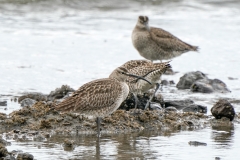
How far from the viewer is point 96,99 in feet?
31.2

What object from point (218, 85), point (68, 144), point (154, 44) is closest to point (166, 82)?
point (218, 85)

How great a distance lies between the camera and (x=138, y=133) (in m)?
9.78

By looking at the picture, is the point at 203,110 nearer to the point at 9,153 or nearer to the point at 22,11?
the point at 9,153

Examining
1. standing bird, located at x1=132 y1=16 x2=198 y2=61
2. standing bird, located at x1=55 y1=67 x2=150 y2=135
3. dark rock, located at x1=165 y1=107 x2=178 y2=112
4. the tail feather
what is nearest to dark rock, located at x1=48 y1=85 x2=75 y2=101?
dark rock, located at x1=165 y1=107 x2=178 y2=112

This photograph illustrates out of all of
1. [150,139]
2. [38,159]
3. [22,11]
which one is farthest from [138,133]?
[22,11]

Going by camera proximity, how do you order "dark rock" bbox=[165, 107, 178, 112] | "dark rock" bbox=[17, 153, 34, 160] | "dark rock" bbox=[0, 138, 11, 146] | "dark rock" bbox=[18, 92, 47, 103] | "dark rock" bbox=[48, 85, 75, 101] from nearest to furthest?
"dark rock" bbox=[17, 153, 34, 160]
"dark rock" bbox=[0, 138, 11, 146]
"dark rock" bbox=[165, 107, 178, 112]
"dark rock" bbox=[18, 92, 47, 103]
"dark rock" bbox=[48, 85, 75, 101]

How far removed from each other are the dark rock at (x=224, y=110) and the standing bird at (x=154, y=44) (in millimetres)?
5498

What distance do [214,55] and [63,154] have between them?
9811mm

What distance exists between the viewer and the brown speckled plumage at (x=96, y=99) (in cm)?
935

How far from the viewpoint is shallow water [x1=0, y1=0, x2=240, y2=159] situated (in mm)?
8977

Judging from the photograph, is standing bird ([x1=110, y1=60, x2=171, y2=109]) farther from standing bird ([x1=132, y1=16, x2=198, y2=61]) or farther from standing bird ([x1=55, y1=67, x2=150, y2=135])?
standing bird ([x1=132, y1=16, x2=198, y2=61])

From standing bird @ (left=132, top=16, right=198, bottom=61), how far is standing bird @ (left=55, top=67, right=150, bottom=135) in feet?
20.5

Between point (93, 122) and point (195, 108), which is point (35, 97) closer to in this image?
point (93, 122)

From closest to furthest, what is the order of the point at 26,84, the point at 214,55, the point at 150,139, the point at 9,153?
the point at 9,153, the point at 150,139, the point at 26,84, the point at 214,55
